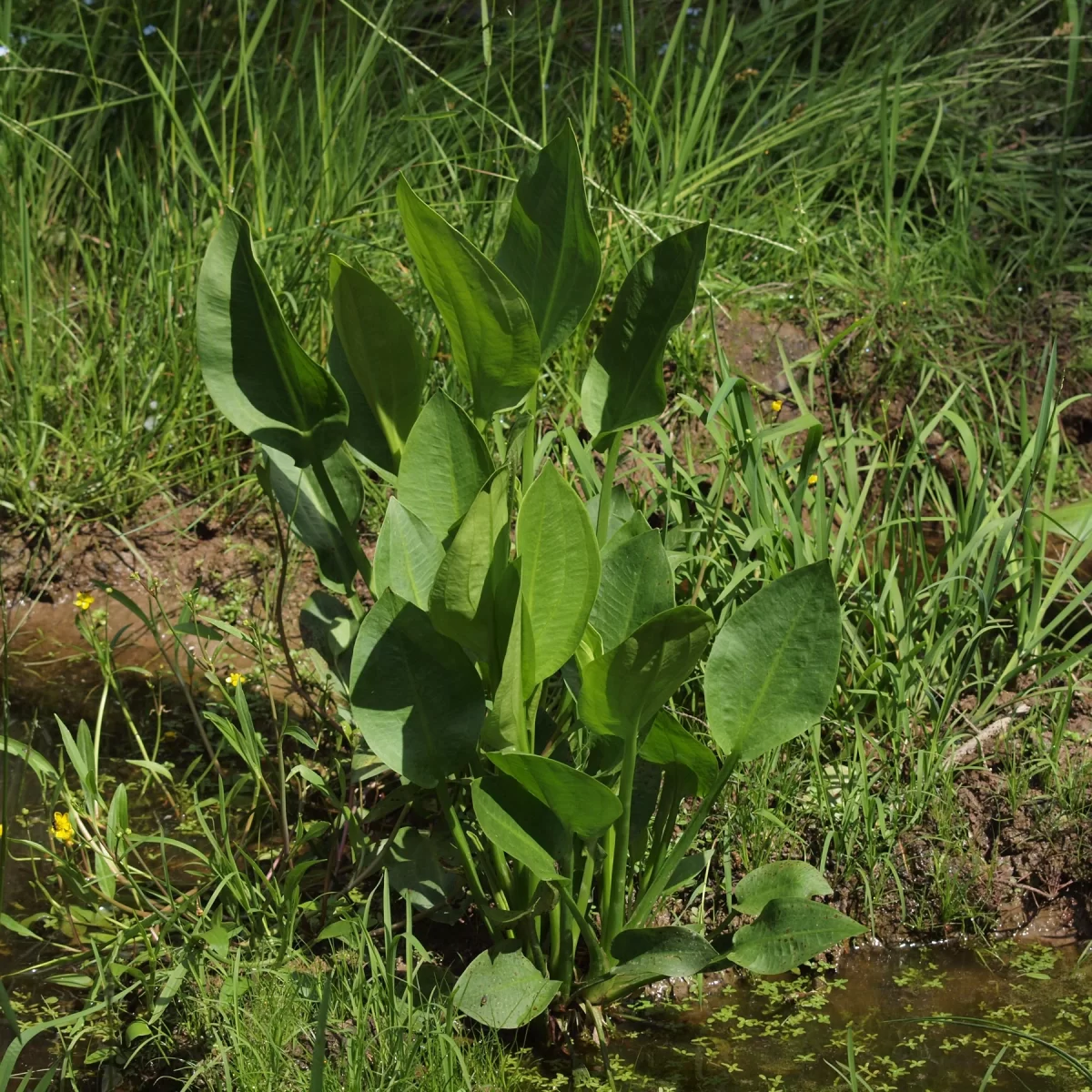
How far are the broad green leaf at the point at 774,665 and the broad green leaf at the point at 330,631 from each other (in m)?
0.62


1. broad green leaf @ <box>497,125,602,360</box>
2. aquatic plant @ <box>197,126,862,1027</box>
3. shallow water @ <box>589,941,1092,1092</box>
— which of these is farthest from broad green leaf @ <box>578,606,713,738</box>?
shallow water @ <box>589,941,1092,1092</box>

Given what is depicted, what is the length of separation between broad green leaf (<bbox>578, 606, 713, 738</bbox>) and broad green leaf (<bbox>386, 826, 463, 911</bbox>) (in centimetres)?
43

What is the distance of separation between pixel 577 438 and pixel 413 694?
874 millimetres

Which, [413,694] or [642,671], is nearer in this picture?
[642,671]

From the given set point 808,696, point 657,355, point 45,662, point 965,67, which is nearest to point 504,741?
point 808,696

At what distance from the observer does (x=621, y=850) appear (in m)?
1.60

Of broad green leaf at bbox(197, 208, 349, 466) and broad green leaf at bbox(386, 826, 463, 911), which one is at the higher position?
broad green leaf at bbox(197, 208, 349, 466)

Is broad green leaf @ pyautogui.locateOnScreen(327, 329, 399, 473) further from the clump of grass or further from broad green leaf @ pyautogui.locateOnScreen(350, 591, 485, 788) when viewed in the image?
the clump of grass

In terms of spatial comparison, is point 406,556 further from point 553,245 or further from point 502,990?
point 502,990

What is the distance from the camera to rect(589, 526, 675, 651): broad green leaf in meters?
1.56

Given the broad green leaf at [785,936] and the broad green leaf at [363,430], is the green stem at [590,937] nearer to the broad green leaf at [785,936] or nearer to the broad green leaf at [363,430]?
the broad green leaf at [785,936]

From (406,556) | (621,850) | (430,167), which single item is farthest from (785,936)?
(430,167)

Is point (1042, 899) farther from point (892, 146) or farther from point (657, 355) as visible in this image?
point (892, 146)

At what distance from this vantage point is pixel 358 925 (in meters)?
1.71
